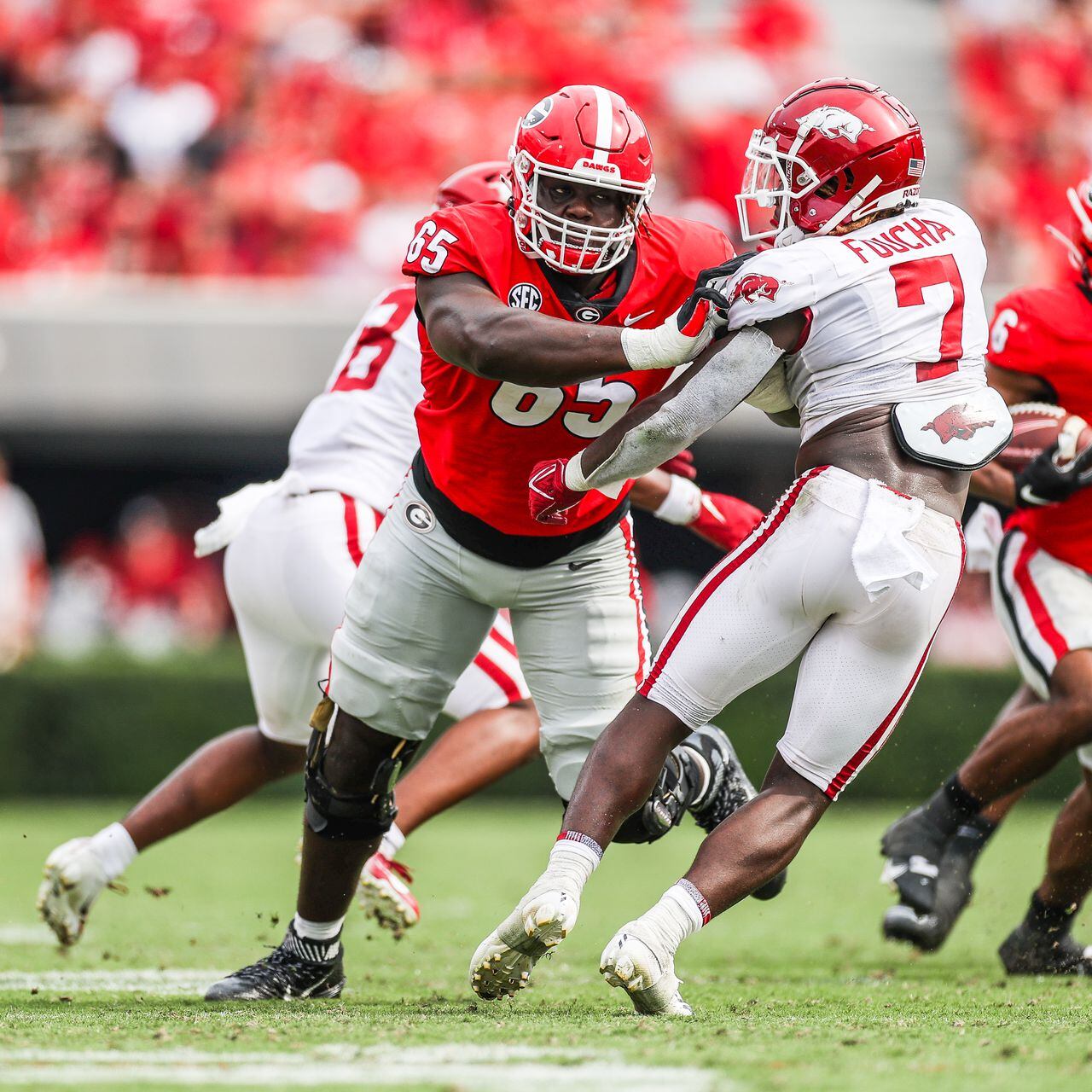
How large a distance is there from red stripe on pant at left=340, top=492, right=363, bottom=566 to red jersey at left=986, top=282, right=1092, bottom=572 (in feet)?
5.78

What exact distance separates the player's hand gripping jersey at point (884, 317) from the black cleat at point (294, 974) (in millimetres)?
1684

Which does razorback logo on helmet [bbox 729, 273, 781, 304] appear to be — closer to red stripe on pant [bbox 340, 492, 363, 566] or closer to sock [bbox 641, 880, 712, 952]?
sock [bbox 641, 880, 712, 952]

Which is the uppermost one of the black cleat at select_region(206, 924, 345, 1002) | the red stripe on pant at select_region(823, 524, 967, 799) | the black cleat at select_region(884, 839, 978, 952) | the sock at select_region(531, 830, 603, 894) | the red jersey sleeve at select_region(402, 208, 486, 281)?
the red jersey sleeve at select_region(402, 208, 486, 281)

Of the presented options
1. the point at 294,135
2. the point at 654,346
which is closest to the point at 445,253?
the point at 654,346

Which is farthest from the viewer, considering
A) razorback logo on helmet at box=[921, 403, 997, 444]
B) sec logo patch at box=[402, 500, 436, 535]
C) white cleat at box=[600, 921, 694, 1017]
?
sec logo patch at box=[402, 500, 436, 535]

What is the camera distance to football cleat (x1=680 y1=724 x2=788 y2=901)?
4.21 m

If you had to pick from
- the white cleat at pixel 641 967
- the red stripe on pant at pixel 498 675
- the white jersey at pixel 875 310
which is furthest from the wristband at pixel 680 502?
the white cleat at pixel 641 967

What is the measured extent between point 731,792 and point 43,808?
20.5 feet

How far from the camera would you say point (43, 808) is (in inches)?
375

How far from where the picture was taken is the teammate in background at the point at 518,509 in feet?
11.6

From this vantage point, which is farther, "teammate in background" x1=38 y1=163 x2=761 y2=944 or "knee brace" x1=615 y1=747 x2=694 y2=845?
"teammate in background" x1=38 y1=163 x2=761 y2=944

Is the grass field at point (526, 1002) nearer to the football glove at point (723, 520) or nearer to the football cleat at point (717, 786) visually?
the football cleat at point (717, 786)

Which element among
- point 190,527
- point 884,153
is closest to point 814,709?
point 884,153

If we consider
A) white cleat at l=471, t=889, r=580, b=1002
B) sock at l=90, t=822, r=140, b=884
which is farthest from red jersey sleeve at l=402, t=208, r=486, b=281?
sock at l=90, t=822, r=140, b=884
